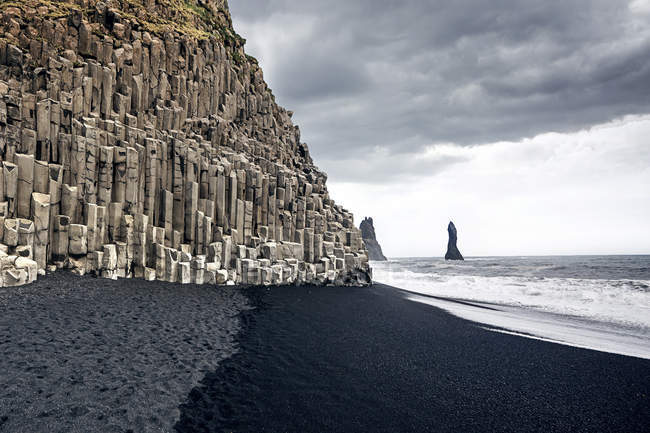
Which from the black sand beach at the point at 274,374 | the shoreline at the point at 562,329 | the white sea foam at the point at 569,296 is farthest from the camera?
the white sea foam at the point at 569,296

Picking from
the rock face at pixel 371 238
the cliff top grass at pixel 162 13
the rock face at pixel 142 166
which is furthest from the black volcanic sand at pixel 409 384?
the rock face at pixel 371 238

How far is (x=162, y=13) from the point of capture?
30.9 meters

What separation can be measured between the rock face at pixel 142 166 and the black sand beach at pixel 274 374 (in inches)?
172

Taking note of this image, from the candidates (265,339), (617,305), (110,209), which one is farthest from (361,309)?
(617,305)

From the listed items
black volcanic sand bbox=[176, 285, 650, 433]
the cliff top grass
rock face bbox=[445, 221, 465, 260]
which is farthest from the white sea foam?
rock face bbox=[445, 221, 465, 260]

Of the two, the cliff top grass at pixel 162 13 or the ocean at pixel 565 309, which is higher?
the cliff top grass at pixel 162 13

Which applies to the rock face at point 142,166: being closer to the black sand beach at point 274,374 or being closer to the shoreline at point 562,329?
the black sand beach at point 274,374

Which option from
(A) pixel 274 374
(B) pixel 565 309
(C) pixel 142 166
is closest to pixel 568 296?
(B) pixel 565 309

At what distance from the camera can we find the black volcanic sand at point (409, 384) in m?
6.83

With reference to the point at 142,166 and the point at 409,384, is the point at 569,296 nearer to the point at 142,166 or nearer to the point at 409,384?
the point at 409,384

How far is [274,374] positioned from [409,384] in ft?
12.6

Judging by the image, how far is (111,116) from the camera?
73.9ft

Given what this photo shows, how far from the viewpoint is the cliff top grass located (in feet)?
79.3

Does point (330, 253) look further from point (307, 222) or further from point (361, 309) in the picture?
point (361, 309)
